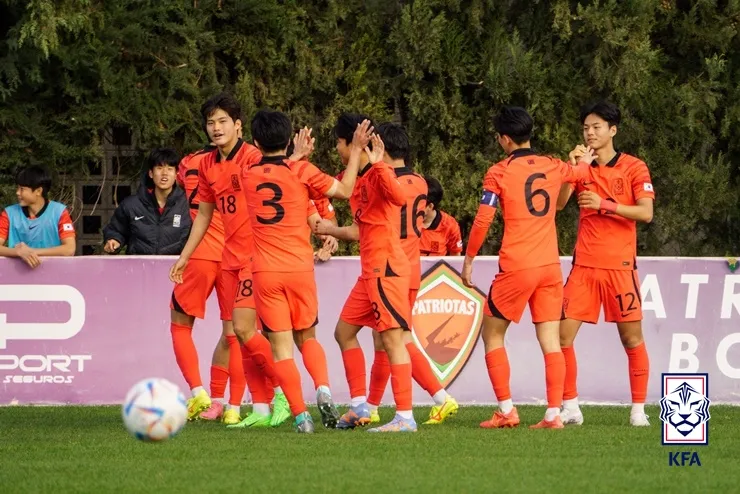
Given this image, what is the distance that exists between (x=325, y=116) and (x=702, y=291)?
18.0 feet

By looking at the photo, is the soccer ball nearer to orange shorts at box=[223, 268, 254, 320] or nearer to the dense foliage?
orange shorts at box=[223, 268, 254, 320]

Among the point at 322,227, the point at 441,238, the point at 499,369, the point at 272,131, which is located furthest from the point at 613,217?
the point at 441,238

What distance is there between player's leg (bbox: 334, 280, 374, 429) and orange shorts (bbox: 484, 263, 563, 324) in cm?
89

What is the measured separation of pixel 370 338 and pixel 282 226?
3439 mm

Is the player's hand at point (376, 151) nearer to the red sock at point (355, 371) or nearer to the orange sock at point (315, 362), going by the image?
the orange sock at point (315, 362)

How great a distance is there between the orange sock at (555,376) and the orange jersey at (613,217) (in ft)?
2.61

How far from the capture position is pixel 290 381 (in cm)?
909

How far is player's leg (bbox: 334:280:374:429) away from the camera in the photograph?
968cm

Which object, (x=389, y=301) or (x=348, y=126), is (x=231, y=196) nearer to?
(x=348, y=126)

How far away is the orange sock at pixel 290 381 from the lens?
909 centimetres

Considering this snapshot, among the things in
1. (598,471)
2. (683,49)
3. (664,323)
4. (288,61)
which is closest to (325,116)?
(288,61)

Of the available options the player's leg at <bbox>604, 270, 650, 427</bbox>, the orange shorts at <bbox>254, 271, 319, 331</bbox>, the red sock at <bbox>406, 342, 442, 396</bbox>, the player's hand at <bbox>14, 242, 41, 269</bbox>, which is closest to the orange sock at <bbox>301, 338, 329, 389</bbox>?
the orange shorts at <bbox>254, 271, 319, 331</bbox>

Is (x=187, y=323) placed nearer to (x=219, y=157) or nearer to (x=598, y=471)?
(x=219, y=157)

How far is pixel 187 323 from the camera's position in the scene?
10.7 meters
